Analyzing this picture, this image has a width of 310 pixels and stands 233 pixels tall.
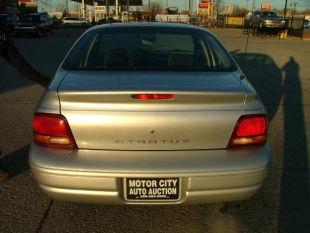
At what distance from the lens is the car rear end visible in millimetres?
2973

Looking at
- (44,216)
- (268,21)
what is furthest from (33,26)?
(44,216)

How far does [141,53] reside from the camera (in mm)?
4191

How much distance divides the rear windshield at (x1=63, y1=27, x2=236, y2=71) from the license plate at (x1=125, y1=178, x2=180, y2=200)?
1.09 m

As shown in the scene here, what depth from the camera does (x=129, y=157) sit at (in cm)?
301

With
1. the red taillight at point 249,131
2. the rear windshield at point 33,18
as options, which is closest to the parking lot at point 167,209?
the red taillight at point 249,131

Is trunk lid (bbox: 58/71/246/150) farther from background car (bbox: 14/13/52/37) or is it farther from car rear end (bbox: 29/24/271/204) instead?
background car (bbox: 14/13/52/37)

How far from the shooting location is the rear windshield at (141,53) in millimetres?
3871

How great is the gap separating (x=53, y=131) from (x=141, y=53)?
1392 millimetres

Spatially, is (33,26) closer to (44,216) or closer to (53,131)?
(44,216)

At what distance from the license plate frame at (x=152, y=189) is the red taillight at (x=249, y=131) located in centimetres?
48

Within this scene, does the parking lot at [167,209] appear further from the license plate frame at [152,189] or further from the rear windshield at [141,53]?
the rear windshield at [141,53]

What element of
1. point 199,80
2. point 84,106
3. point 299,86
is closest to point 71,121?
point 84,106

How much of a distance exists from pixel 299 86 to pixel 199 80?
25.7ft

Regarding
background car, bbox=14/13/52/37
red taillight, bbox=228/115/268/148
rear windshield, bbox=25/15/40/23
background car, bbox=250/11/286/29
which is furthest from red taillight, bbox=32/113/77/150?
background car, bbox=250/11/286/29
